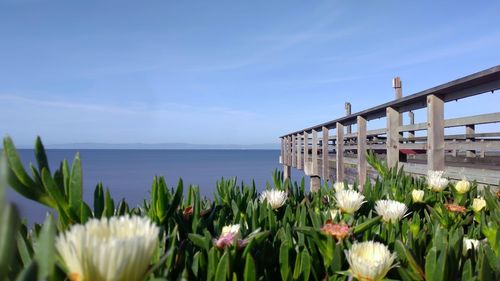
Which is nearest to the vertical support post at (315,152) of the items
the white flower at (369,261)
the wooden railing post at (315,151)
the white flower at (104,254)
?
the wooden railing post at (315,151)

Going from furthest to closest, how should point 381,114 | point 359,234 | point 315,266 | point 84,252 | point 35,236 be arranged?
point 381,114
point 359,234
point 315,266
point 35,236
point 84,252

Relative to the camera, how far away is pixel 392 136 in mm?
3857

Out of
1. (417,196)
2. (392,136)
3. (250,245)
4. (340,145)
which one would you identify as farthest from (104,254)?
(340,145)

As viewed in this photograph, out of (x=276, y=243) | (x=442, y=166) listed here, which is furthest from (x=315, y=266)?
(x=442, y=166)

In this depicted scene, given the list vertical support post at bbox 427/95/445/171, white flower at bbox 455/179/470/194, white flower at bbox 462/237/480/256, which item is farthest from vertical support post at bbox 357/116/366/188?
white flower at bbox 462/237/480/256

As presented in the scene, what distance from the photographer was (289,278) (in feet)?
2.42

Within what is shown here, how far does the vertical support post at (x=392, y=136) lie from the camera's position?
3.84 meters

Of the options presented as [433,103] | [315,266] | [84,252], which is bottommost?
[315,266]

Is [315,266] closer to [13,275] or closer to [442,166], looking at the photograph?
[13,275]

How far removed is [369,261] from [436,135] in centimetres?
259

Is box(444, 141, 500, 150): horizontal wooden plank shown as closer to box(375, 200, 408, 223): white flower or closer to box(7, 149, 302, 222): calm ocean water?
box(7, 149, 302, 222): calm ocean water

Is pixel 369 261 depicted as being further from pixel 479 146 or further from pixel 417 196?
pixel 479 146

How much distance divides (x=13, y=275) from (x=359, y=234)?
2.17ft

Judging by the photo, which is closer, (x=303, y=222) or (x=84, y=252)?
(x=84, y=252)
